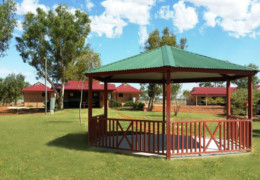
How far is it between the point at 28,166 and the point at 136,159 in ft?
9.90

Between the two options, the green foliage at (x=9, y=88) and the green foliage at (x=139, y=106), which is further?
the green foliage at (x=9, y=88)

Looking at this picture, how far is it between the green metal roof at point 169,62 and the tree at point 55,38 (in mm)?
22555

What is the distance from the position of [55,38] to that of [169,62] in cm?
2509

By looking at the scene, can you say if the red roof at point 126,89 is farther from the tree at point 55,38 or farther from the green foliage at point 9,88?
the green foliage at point 9,88

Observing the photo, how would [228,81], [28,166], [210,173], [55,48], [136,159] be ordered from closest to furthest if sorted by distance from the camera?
[210,173] → [28,166] → [136,159] → [228,81] → [55,48]

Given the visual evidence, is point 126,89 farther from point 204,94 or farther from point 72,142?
point 72,142

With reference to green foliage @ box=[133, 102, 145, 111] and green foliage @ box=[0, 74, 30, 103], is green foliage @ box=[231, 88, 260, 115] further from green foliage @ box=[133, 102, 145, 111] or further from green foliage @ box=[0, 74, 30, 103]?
green foliage @ box=[0, 74, 30, 103]

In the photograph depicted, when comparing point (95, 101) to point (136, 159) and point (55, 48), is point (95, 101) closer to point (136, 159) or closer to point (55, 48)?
point (55, 48)

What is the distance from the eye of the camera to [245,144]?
7637 mm

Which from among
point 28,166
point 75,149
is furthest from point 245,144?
point 28,166

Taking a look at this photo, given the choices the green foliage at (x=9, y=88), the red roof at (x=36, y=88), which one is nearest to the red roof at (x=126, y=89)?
the red roof at (x=36, y=88)

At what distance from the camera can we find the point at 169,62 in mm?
6590

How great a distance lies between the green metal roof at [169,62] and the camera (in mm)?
6781

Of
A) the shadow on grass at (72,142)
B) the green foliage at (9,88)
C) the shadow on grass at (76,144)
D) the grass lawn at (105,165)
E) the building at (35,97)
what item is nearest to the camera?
the grass lawn at (105,165)
